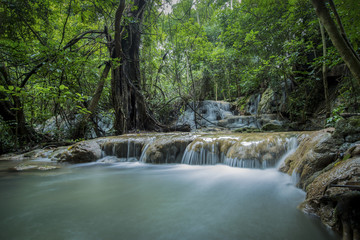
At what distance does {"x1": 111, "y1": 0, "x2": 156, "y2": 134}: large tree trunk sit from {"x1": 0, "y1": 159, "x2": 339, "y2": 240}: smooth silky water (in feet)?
13.2

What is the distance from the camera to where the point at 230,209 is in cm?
199

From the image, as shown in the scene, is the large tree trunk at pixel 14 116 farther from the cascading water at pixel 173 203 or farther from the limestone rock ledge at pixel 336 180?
the limestone rock ledge at pixel 336 180

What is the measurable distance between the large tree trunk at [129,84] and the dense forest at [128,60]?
0.04 metres

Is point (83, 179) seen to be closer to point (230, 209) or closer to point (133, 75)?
point (230, 209)

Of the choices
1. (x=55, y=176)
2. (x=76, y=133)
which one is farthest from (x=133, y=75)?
(x=55, y=176)

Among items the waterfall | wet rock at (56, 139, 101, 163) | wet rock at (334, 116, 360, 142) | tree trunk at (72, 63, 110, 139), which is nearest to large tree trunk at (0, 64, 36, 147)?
tree trunk at (72, 63, 110, 139)

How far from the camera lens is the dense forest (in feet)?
15.9

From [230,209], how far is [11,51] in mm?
6072

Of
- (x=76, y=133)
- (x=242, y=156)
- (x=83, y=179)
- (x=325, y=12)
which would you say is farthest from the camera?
(x=76, y=133)

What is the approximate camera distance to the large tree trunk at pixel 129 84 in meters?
7.06

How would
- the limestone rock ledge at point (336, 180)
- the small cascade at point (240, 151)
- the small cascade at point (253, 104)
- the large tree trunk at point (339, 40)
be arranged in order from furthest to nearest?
the small cascade at point (253, 104) → the small cascade at point (240, 151) → the large tree trunk at point (339, 40) → the limestone rock ledge at point (336, 180)

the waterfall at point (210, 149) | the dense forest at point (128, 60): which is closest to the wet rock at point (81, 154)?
the waterfall at point (210, 149)

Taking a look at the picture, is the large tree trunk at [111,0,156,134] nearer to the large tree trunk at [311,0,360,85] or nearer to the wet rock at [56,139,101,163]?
the wet rock at [56,139,101,163]

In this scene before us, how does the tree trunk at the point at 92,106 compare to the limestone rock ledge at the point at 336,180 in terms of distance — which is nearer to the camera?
the limestone rock ledge at the point at 336,180
